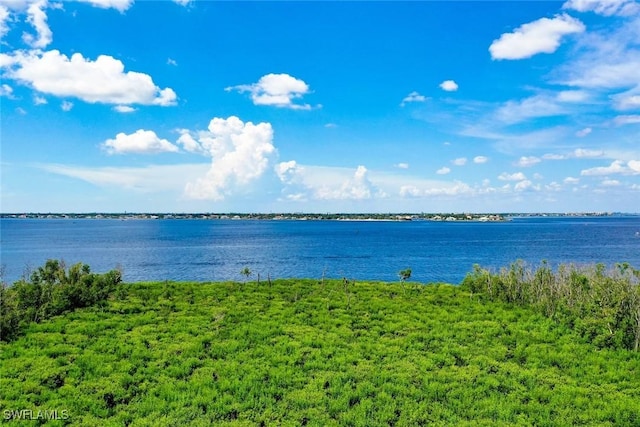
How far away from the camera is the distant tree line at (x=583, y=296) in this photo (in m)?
17.8

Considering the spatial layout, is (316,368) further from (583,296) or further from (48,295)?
(48,295)

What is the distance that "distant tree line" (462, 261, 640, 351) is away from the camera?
17781 millimetres

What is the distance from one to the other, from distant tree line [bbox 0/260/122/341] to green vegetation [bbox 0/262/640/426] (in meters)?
0.81

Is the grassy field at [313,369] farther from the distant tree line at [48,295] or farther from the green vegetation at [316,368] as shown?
the distant tree line at [48,295]

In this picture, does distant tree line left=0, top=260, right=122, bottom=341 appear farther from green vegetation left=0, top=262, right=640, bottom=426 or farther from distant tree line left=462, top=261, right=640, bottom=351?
distant tree line left=462, top=261, right=640, bottom=351

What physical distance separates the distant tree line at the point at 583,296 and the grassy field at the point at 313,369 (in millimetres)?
1056

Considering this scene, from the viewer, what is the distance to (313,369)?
585 inches

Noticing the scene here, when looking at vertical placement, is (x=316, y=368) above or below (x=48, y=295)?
below

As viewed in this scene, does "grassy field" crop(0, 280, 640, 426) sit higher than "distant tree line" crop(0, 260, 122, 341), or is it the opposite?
"distant tree line" crop(0, 260, 122, 341)

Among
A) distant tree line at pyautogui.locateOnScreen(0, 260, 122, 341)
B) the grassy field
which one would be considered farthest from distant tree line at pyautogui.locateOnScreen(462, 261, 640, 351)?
distant tree line at pyautogui.locateOnScreen(0, 260, 122, 341)

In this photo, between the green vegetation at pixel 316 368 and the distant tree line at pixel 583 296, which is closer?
the green vegetation at pixel 316 368

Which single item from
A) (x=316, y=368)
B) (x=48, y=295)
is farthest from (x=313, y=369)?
(x=48, y=295)

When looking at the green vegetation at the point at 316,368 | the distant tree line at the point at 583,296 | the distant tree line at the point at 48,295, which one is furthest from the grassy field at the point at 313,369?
the distant tree line at the point at 583,296

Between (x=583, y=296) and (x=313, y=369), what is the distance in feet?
49.4
